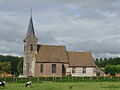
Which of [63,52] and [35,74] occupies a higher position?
[63,52]

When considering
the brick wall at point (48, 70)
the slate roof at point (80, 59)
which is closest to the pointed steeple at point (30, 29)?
the brick wall at point (48, 70)

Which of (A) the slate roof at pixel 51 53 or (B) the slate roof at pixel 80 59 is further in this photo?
(B) the slate roof at pixel 80 59

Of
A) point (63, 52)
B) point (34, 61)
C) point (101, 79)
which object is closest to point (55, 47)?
point (63, 52)

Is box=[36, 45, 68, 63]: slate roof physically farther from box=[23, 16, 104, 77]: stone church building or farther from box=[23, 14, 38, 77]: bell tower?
box=[23, 14, 38, 77]: bell tower

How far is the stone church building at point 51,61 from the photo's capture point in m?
68.5

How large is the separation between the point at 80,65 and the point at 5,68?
35172mm

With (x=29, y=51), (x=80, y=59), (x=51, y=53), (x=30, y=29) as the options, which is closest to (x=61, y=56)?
(x=51, y=53)

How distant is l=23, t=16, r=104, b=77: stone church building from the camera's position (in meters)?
68.5

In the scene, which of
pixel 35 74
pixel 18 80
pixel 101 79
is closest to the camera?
pixel 18 80

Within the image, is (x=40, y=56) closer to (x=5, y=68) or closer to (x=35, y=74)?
(x=35, y=74)

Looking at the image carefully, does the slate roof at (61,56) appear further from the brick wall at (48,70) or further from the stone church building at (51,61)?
the brick wall at (48,70)

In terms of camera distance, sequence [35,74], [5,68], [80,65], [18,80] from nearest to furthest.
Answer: [18,80] < [35,74] < [80,65] < [5,68]

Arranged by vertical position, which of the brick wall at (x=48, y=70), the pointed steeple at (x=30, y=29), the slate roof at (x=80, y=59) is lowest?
the brick wall at (x=48, y=70)

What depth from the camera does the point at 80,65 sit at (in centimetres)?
7269
